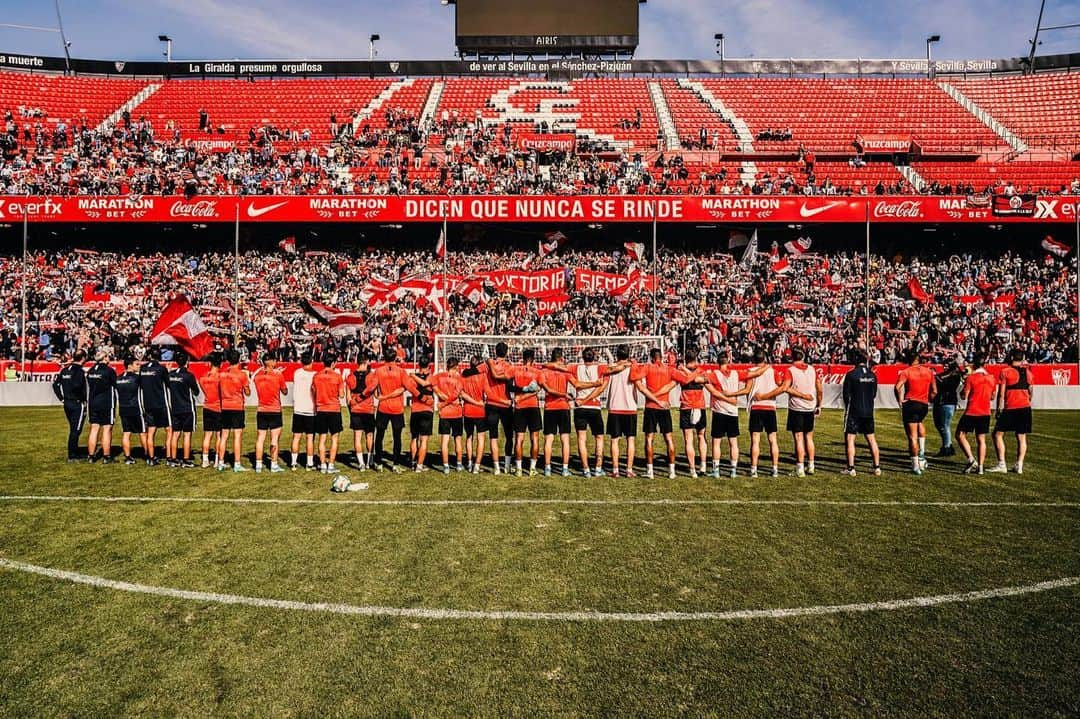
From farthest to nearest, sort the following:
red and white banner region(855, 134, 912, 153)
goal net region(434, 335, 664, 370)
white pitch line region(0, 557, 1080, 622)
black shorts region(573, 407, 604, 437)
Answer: red and white banner region(855, 134, 912, 153)
goal net region(434, 335, 664, 370)
black shorts region(573, 407, 604, 437)
white pitch line region(0, 557, 1080, 622)

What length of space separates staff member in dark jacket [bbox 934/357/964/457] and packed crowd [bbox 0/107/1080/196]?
19498 millimetres

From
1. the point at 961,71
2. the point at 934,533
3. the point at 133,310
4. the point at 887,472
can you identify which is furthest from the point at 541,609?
the point at 961,71

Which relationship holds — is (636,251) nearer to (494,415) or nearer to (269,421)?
(494,415)

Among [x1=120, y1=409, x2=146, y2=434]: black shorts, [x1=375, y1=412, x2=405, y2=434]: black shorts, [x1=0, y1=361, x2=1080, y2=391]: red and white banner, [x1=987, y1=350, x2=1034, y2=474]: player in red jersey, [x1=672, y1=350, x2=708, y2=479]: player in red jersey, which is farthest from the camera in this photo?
[x1=0, y1=361, x2=1080, y2=391]: red and white banner

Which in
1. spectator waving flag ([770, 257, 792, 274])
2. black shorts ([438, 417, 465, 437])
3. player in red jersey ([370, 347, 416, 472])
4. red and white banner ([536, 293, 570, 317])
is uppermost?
spectator waving flag ([770, 257, 792, 274])

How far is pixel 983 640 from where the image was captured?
4.66m

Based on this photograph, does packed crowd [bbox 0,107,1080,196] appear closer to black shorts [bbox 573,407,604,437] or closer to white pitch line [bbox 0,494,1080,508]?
black shorts [bbox 573,407,604,437]

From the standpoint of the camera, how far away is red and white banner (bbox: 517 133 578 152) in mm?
34719

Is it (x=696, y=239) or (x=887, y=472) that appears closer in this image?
(x=887, y=472)

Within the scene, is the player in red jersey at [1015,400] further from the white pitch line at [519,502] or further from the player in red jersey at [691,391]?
the player in red jersey at [691,391]

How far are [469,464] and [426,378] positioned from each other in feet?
5.39

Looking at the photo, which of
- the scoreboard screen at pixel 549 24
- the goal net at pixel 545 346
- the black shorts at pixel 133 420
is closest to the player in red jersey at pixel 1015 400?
the goal net at pixel 545 346

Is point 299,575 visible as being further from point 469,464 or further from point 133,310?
point 133,310

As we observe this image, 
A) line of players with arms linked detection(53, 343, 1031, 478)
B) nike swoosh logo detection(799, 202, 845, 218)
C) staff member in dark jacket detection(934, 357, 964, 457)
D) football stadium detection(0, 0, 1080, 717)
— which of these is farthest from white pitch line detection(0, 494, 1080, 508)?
nike swoosh logo detection(799, 202, 845, 218)
